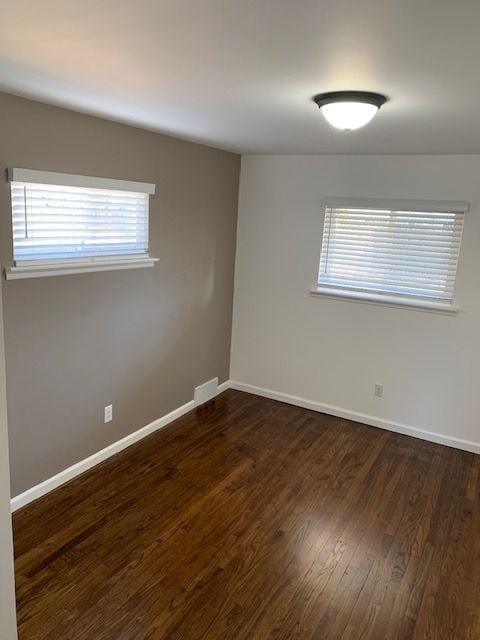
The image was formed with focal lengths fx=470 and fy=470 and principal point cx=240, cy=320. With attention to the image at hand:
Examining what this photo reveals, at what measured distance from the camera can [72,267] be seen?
2834mm

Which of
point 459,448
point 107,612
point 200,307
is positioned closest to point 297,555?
point 107,612

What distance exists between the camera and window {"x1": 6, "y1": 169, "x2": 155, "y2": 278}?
2.54 metres

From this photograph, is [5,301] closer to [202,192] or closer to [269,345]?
[202,192]

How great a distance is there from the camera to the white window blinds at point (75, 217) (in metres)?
2.55

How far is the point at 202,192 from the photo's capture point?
393 cm

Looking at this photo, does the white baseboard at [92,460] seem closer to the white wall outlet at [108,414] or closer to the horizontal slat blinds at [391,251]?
the white wall outlet at [108,414]

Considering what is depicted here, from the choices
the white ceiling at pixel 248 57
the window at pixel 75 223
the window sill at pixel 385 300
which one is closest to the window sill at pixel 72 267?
the window at pixel 75 223

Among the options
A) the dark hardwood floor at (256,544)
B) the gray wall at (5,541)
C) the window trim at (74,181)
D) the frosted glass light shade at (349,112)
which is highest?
the frosted glass light shade at (349,112)

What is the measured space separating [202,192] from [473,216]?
2.13m

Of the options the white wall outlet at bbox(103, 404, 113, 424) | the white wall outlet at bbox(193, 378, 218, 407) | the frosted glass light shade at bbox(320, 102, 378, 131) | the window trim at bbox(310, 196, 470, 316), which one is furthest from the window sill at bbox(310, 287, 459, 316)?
the frosted glass light shade at bbox(320, 102, 378, 131)

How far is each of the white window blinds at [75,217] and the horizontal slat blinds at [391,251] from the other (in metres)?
1.69

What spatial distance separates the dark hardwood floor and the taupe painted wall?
381 millimetres

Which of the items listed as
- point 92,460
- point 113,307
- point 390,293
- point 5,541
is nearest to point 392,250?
point 390,293

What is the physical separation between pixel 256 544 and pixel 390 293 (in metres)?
2.31
